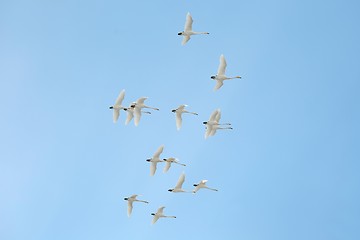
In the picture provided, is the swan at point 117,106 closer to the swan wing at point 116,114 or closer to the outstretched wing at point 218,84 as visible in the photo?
the swan wing at point 116,114

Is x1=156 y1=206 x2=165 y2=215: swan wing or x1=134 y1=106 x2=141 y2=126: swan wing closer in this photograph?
x1=134 y1=106 x2=141 y2=126: swan wing

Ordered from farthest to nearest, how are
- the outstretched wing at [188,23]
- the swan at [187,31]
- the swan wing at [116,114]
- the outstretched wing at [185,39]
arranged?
the swan wing at [116,114] < the outstretched wing at [185,39] < the swan at [187,31] < the outstretched wing at [188,23]

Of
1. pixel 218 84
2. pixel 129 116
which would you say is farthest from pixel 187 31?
pixel 129 116

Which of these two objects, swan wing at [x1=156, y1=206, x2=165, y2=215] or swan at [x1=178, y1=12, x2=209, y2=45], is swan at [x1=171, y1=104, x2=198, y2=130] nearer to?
swan at [x1=178, y1=12, x2=209, y2=45]

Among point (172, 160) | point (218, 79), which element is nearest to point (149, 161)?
point (172, 160)

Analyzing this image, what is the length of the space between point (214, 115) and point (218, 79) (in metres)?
3.82

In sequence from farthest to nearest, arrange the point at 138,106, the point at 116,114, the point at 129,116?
the point at 129,116
the point at 116,114
the point at 138,106

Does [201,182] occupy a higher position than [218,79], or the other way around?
[218,79]

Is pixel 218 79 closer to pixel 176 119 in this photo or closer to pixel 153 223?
pixel 176 119

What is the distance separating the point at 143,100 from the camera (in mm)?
115812

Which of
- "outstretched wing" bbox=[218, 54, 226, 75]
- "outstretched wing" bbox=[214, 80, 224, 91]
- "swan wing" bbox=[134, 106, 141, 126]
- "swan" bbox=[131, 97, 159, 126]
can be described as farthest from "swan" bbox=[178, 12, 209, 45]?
"swan wing" bbox=[134, 106, 141, 126]

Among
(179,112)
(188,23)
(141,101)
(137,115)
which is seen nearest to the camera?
(188,23)

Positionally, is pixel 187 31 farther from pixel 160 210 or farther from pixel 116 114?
pixel 160 210

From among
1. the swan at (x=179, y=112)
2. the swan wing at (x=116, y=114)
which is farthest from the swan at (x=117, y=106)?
the swan at (x=179, y=112)
